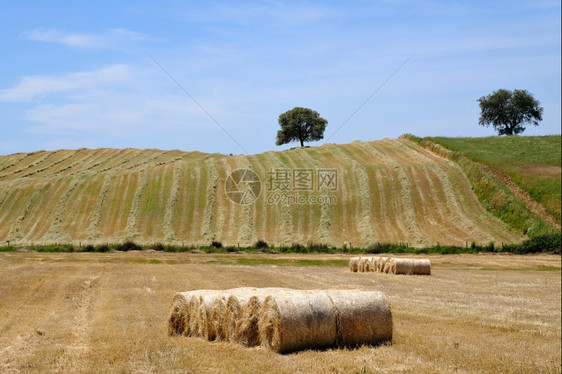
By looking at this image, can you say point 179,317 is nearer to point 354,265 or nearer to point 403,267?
point 403,267

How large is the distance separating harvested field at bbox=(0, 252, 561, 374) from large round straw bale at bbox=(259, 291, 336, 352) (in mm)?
294

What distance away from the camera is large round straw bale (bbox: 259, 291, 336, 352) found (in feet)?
39.1

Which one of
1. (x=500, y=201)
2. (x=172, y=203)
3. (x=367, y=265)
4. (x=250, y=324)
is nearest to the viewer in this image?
(x=250, y=324)

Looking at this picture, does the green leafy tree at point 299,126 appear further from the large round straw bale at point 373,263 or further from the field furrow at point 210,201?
the large round straw bale at point 373,263

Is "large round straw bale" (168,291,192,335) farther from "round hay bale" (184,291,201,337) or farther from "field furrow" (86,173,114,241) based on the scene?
"field furrow" (86,173,114,241)

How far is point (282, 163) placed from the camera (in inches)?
2714

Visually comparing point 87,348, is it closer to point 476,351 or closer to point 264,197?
point 476,351

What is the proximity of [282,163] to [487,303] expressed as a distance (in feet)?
167

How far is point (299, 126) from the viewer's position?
116 m

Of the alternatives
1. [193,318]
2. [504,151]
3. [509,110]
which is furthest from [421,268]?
[509,110]

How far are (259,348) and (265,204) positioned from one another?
147 ft

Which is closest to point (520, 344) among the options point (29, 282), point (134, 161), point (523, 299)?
point (523, 299)

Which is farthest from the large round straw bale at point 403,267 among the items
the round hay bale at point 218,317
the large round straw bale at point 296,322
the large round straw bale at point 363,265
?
the large round straw bale at point 296,322

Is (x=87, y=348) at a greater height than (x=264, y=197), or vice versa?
(x=264, y=197)
